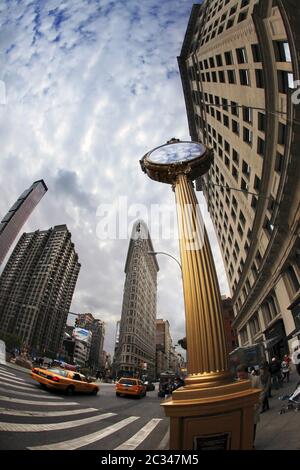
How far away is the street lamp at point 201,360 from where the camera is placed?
8.18 feet

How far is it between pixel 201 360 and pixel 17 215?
99.9 m

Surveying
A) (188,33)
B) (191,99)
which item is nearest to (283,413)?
(191,99)

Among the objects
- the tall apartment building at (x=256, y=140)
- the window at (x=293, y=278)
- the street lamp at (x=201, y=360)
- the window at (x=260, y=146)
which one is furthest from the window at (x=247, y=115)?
the street lamp at (x=201, y=360)

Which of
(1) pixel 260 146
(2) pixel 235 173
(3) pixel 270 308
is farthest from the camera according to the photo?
(2) pixel 235 173

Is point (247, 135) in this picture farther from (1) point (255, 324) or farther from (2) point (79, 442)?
(2) point (79, 442)

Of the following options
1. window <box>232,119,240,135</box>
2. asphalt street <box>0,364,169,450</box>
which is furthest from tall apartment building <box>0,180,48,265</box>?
asphalt street <box>0,364,169,450</box>

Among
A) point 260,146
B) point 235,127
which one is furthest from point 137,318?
point 260,146

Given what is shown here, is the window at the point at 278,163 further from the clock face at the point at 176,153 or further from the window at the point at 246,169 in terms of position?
the clock face at the point at 176,153

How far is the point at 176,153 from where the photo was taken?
18.4ft

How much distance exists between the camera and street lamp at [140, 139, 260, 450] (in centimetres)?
249

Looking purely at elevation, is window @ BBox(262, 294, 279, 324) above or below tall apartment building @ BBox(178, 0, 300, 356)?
below

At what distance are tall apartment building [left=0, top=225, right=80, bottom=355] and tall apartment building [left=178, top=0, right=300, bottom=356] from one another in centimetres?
8057

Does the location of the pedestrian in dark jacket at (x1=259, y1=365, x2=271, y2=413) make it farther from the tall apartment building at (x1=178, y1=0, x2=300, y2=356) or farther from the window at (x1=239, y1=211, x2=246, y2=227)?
the window at (x1=239, y1=211, x2=246, y2=227)
